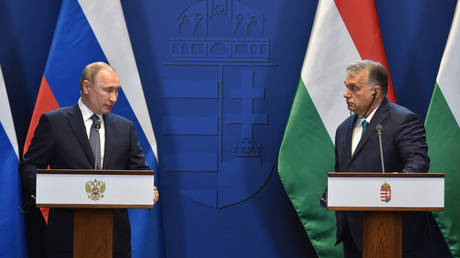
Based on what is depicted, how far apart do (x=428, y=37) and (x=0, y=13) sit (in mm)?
2730

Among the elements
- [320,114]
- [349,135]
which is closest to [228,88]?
[320,114]

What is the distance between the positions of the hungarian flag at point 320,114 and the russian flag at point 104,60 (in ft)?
2.71

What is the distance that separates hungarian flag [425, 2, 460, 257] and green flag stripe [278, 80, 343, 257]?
61 centimetres

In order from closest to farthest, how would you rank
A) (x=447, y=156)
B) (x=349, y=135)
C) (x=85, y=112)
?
(x=85, y=112), (x=349, y=135), (x=447, y=156)

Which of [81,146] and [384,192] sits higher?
[81,146]

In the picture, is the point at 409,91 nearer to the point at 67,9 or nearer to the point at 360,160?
the point at 360,160

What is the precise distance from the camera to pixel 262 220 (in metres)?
3.72

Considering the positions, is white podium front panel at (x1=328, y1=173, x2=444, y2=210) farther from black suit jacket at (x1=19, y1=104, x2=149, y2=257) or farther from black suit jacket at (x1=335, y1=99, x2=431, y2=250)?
black suit jacket at (x1=19, y1=104, x2=149, y2=257)

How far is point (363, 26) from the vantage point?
3.50 metres


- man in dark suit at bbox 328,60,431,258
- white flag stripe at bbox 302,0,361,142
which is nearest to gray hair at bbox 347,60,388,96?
man in dark suit at bbox 328,60,431,258

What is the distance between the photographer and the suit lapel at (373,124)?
2719 mm

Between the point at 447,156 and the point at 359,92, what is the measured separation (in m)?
0.89

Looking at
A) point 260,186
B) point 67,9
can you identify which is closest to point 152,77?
point 67,9

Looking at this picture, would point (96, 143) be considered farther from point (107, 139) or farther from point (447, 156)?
point (447, 156)
